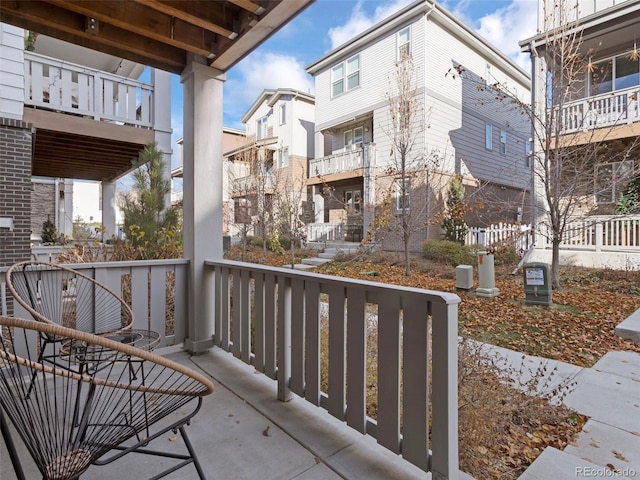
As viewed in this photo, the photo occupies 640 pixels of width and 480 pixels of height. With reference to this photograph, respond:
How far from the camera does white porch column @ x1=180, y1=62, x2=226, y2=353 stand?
329 cm

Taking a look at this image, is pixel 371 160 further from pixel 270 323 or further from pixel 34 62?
pixel 270 323

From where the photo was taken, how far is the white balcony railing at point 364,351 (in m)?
1.54

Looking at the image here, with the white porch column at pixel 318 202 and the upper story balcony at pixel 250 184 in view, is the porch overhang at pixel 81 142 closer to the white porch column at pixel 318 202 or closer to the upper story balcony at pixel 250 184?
the upper story balcony at pixel 250 184

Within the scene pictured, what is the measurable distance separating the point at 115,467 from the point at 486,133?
14.9 m

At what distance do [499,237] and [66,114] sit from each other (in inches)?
402

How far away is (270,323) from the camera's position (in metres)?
2.54

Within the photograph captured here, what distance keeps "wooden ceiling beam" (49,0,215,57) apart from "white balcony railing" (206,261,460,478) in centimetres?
193

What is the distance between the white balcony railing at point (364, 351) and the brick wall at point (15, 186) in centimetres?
384

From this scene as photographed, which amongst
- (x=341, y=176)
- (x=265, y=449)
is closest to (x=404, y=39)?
(x=341, y=176)

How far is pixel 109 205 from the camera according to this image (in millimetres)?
9555

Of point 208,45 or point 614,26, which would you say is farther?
point 614,26

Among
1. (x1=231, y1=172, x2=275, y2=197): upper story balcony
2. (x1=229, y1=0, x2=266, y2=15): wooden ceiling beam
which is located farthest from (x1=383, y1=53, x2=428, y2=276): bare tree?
(x1=229, y1=0, x2=266, y2=15): wooden ceiling beam

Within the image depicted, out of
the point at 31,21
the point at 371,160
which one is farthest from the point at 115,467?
the point at 371,160

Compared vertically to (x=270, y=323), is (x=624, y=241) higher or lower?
higher
